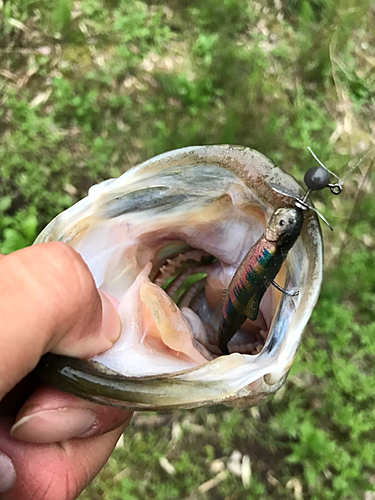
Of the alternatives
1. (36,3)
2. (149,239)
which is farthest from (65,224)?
(36,3)

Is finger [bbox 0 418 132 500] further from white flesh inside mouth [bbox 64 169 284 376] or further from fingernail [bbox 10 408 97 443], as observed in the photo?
white flesh inside mouth [bbox 64 169 284 376]

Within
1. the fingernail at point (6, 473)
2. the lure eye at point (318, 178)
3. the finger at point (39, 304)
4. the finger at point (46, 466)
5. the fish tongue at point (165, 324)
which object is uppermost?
the lure eye at point (318, 178)

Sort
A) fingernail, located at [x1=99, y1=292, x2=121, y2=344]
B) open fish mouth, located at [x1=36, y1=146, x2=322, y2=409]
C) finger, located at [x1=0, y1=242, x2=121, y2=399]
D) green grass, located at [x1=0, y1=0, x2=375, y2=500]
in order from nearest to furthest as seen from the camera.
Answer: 1. finger, located at [x1=0, y1=242, x2=121, y2=399]
2. open fish mouth, located at [x1=36, y1=146, x2=322, y2=409]
3. fingernail, located at [x1=99, y1=292, x2=121, y2=344]
4. green grass, located at [x1=0, y1=0, x2=375, y2=500]

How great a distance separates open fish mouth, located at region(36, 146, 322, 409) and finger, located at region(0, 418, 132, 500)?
0.86 feet

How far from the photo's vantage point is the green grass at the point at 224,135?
7.73ft

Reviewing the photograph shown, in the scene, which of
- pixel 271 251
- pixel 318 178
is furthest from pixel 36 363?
→ pixel 318 178

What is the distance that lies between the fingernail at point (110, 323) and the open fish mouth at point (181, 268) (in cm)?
3

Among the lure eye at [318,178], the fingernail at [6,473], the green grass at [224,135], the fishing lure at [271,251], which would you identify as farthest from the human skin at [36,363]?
the green grass at [224,135]

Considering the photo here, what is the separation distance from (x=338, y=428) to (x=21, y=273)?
224 centimetres

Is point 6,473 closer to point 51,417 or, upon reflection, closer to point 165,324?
point 51,417

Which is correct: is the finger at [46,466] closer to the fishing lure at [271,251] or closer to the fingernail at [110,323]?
the fingernail at [110,323]

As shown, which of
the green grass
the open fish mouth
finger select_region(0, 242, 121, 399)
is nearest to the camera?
finger select_region(0, 242, 121, 399)

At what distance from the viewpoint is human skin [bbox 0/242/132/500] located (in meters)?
0.77

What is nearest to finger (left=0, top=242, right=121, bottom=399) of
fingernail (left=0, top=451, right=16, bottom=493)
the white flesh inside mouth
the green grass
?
the white flesh inside mouth
